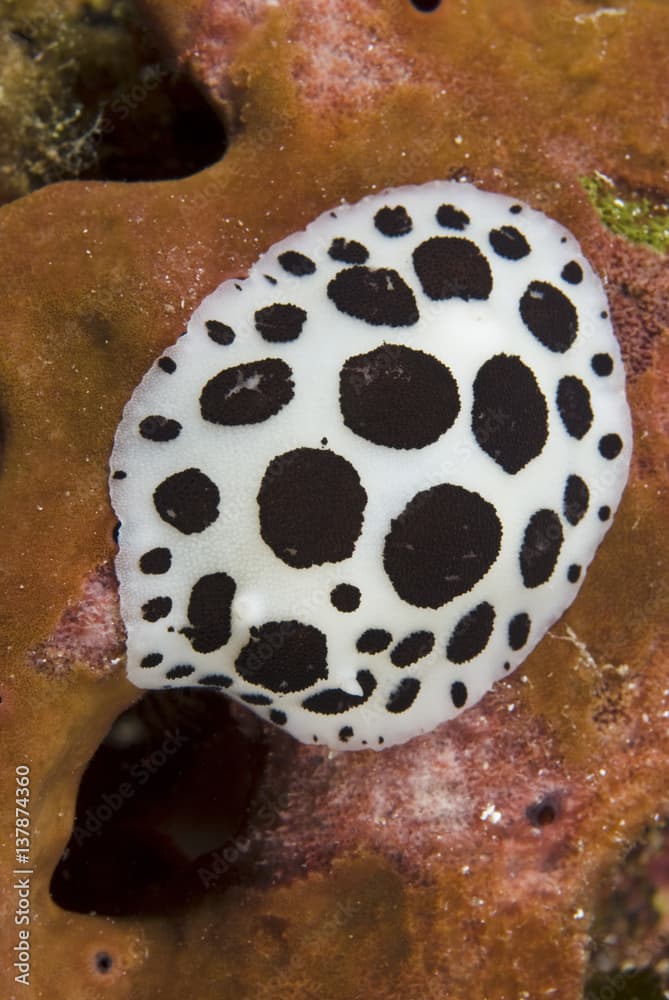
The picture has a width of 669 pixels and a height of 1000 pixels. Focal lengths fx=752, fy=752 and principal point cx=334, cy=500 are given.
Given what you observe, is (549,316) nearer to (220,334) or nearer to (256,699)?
(220,334)

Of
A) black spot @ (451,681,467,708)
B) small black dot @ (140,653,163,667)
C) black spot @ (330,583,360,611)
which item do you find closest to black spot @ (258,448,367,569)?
black spot @ (330,583,360,611)

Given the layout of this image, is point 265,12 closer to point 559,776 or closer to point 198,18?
point 198,18

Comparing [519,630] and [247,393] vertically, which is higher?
[247,393]

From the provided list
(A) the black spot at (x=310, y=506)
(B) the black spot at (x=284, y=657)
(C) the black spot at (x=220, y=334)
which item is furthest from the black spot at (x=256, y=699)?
(C) the black spot at (x=220, y=334)

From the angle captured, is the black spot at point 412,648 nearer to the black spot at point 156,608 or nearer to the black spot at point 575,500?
the black spot at point 575,500

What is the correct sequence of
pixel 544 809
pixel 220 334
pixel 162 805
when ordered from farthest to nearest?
pixel 162 805, pixel 544 809, pixel 220 334

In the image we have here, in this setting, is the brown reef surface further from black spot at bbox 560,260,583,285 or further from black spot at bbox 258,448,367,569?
black spot at bbox 258,448,367,569

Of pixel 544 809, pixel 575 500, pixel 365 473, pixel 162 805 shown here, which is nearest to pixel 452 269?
pixel 365 473
